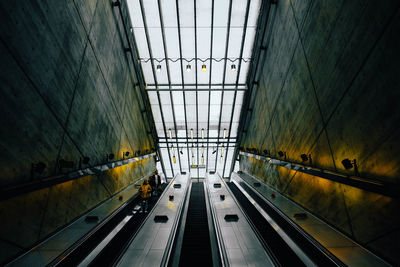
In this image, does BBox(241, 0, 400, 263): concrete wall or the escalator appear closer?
BBox(241, 0, 400, 263): concrete wall

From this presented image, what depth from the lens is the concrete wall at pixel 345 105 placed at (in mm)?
3373

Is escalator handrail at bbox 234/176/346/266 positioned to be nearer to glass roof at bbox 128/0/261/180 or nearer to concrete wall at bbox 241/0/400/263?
concrete wall at bbox 241/0/400/263

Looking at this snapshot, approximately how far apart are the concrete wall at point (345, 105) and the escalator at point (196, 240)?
3.44 metres

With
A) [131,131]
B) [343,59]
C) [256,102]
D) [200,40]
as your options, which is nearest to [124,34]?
[200,40]

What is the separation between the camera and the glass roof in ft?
36.4

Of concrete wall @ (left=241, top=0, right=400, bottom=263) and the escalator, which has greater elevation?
concrete wall @ (left=241, top=0, right=400, bottom=263)

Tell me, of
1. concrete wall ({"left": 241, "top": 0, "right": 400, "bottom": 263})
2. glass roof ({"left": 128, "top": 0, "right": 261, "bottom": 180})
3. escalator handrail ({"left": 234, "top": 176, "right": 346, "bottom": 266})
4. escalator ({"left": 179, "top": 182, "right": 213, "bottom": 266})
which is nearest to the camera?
concrete wall ({"left": 241, "top": 0, "right": 400, "bottom": 263})

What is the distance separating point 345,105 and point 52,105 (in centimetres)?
728

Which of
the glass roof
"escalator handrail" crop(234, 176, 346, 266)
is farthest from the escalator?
Answer: the glass roof

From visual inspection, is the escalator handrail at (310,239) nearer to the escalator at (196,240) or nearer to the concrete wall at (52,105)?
the escalator at (196,240)

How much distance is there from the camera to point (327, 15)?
203 inches

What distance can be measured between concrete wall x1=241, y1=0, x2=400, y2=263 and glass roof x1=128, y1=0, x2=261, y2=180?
4.02m

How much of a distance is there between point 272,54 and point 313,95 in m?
5.27

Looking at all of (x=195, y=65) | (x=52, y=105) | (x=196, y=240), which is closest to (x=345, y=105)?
(x=196, y=240)
